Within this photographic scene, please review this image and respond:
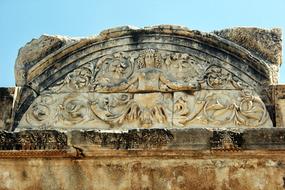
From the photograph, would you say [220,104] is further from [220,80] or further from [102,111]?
[102,111]

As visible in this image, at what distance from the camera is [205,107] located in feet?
24.8

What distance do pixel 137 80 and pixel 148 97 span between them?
0.97 ft

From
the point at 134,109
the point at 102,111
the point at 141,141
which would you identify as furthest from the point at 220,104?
the point at 102,111

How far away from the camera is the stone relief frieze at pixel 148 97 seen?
24.6 feet

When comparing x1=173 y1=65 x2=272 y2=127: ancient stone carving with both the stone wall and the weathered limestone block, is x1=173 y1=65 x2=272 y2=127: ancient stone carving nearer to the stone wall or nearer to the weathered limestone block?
the stone wall

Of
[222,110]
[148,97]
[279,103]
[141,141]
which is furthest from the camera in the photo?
[148,97]

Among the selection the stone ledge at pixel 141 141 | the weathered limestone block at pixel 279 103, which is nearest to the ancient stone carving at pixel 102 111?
the stone ledge at pixel 141 141

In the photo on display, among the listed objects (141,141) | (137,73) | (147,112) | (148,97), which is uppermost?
(137,73)

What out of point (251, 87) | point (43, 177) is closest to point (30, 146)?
point (43, 177)

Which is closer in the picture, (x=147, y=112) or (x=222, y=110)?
(x=222, y=110)

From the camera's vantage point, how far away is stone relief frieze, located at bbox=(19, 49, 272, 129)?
7.51 meters

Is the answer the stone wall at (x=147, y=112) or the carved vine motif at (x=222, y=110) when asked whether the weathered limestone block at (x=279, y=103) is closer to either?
the stone wall at (x=147, y=112)

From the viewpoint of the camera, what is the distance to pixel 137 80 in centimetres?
789

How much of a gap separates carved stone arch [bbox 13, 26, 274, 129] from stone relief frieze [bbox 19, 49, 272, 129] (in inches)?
0.5
